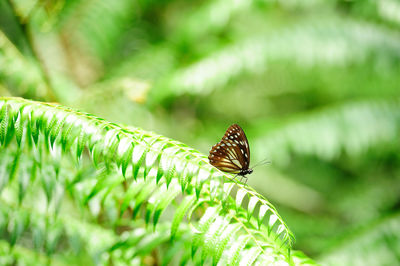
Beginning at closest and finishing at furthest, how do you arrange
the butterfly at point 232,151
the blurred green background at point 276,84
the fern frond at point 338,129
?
1. the butterfly at point 232,151
2. the blurred green background at point 276,84
3. the fern frond at point 338,129

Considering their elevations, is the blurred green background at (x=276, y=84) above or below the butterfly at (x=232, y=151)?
above

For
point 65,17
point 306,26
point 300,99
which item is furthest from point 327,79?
point 65,17

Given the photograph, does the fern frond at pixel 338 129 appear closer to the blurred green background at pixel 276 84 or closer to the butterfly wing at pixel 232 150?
the blurred green background at pixel 276 84

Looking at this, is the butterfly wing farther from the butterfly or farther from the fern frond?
the fern frond

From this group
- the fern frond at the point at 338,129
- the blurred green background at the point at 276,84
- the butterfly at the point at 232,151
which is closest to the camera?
the butterfly at the point at 232,151

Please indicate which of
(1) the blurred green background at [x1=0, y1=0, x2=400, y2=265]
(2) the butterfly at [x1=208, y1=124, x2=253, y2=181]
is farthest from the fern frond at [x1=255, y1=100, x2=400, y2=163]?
(2) the butterfly at [x1=208, y1=124, x2=253, y2=181]

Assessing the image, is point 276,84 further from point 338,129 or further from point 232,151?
point 232,151

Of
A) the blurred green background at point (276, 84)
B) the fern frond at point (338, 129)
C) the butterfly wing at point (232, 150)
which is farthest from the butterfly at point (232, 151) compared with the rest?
the fern frond at point (338, 129)
